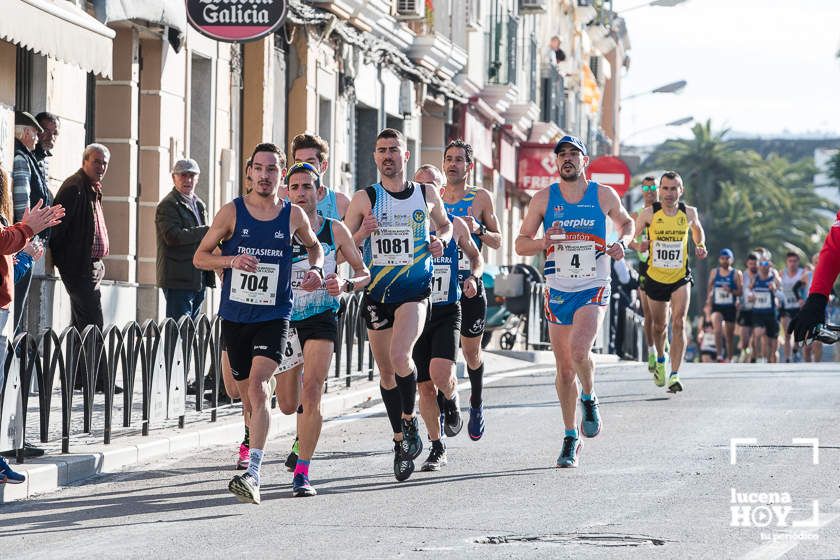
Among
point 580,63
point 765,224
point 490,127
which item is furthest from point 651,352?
point 765,224

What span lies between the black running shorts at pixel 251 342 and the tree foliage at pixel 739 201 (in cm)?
5966

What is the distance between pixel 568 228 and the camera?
1138 cm

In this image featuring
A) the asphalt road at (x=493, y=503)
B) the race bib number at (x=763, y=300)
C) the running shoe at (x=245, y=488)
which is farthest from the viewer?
the race bib number at (x=763, y=300)

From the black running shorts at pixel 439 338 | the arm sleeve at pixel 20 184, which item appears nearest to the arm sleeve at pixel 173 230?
the arm sleeve at pixel 20 184

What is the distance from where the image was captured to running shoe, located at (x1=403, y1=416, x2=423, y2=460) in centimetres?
1034

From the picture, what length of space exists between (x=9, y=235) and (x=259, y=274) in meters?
1.29

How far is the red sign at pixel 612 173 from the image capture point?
3550 centimetres

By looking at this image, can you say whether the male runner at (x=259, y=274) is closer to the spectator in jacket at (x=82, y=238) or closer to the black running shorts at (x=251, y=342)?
the black running shorts at (x=251, y=342)

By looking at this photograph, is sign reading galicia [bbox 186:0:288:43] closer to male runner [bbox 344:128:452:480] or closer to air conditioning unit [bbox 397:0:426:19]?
male runner [bbox 344:128:452:480]

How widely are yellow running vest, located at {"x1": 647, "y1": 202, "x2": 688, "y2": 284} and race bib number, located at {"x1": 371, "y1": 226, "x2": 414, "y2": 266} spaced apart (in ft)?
23.2

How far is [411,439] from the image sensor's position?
10398 millimetres

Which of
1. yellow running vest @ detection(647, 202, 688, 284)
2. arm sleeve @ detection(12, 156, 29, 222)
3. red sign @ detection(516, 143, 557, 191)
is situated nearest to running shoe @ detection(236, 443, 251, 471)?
arm sleeve @ detection(12, 156, 29, 222)

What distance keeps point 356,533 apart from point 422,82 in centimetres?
2390

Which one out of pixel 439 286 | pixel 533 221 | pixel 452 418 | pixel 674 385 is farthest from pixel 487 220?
pixel 674 385
